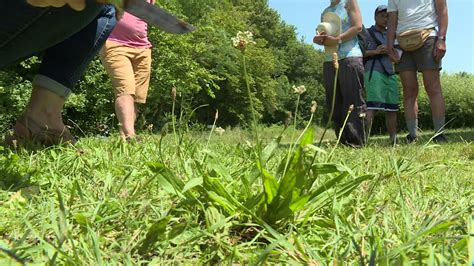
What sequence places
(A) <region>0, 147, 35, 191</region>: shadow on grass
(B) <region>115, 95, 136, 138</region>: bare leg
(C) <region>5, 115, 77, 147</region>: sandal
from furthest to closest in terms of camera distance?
1. (B) <region>115, 95, 136, 138</region>: bare leg
2. (C) <region>5, 115, 77, 147</region>: sandal
3. (A) <region>0, 147, 35, 191</region>: shadow on grass

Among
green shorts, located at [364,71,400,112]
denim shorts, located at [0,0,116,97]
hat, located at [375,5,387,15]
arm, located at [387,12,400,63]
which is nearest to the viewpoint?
denim shorts, located at [0,0,116,97]

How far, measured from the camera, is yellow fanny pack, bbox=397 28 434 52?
4770 millimetres

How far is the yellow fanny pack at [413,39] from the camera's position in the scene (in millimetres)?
4770

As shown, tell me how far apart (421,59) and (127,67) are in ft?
9.26

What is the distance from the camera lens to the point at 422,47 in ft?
15.8

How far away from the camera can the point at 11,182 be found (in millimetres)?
1534

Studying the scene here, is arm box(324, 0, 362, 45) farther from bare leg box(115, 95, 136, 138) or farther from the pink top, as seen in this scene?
bare leg box(115, 95, 136, 138)

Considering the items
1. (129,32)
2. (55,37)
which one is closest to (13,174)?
(55,37)

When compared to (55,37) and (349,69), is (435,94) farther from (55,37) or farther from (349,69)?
(55,37)

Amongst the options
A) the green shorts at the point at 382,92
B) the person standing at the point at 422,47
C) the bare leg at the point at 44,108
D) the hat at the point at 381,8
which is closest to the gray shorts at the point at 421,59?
the person standing at the point at 422,47

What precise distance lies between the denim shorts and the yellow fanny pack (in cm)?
333

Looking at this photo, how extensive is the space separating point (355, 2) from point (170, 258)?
419 centimetres

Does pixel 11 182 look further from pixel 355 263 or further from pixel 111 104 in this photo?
pixel 111 104

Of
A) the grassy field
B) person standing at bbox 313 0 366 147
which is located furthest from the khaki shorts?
the grassy field
